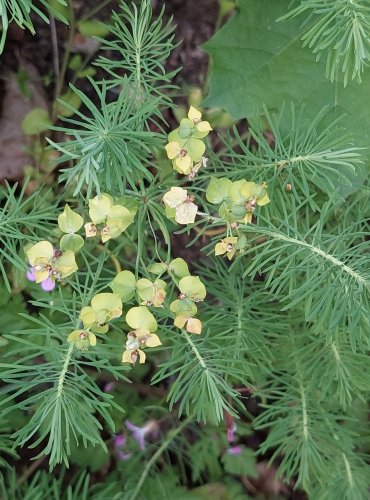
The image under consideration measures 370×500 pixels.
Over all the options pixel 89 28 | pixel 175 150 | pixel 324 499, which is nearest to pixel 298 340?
pixel 324 499

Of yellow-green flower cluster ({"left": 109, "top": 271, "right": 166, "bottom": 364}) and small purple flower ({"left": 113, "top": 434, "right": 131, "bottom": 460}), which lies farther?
small purple flower ({"left": 113, "top": 434, "right": 131, "bottom": 460})

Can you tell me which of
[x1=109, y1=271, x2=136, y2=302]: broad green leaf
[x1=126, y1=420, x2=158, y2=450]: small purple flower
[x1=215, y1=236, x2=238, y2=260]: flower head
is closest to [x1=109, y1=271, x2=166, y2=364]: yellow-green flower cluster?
[x1=109, y1=271, x2=136, y2=302]: broad green leaf

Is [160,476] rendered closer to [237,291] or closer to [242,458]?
[242,458]

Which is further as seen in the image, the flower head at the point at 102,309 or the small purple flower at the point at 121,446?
the small purple flower at the point at 121,446

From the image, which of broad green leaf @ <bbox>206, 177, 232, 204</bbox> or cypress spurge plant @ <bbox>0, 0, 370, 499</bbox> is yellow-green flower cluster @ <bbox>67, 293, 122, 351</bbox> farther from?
broad green leaf @ <bbox>206, 177, 232, 204</bbox>

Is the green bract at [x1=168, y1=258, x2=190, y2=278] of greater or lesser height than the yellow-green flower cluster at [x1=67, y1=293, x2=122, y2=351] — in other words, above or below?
above

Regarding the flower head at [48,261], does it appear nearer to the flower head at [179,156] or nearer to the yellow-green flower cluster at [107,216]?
the yellow-green flower cluster at [107,216]

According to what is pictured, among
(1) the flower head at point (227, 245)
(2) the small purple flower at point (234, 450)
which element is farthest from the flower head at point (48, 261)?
(2) the small purple flower at point (234, 450)
